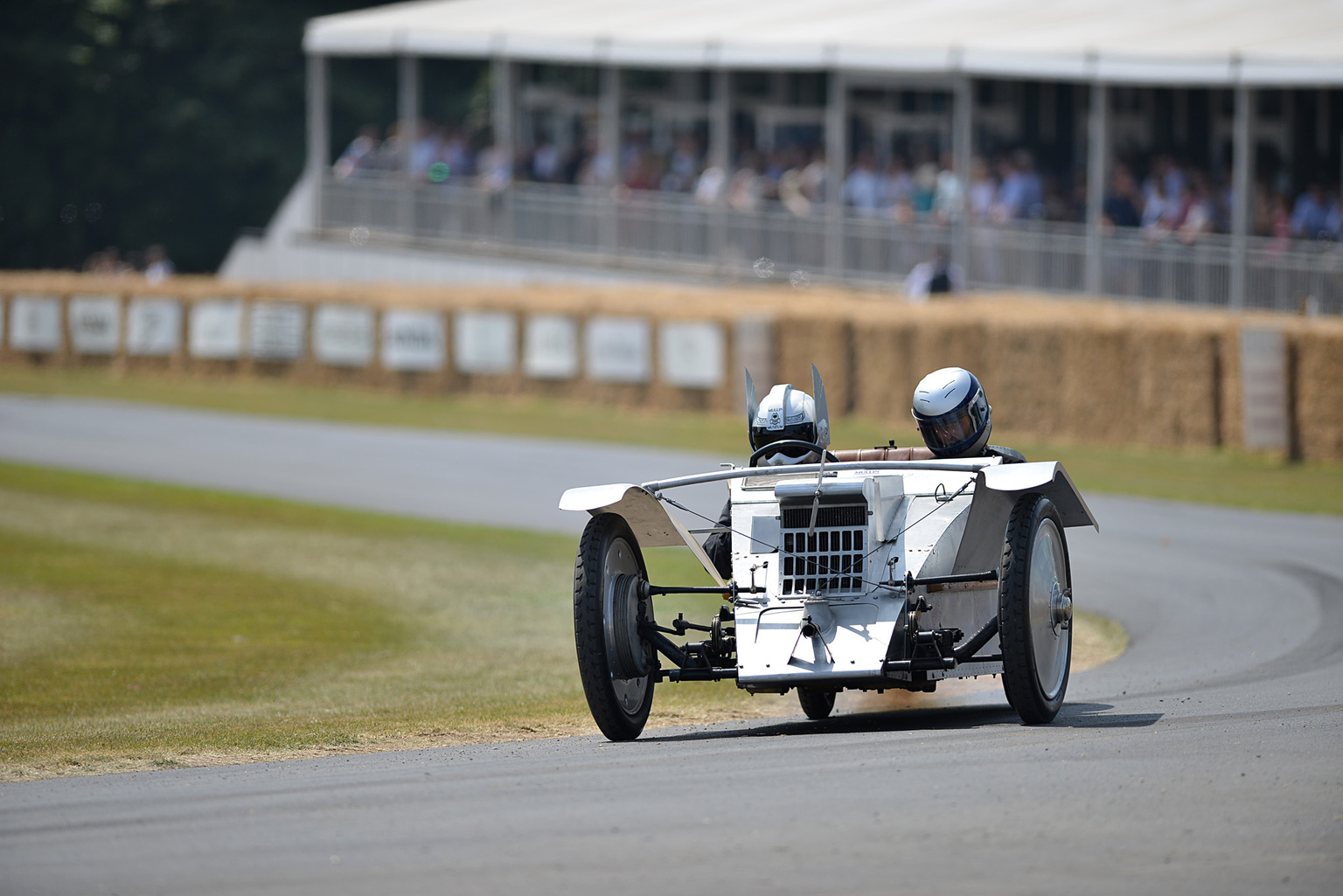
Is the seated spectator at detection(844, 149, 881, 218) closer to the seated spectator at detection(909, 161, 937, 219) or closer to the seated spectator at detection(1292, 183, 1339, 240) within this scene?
the seated spectator at detection(909, 161, 937, 219)

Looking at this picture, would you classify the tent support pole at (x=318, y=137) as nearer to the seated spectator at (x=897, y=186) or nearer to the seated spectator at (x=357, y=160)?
the seated spectator at (x=357, y=160)

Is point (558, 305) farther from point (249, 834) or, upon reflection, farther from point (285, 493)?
point (249, 834)

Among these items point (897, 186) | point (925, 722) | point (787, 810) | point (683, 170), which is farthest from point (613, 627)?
point (683, 170)

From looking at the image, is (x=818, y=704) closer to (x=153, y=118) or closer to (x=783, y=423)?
(x=783, y=423)

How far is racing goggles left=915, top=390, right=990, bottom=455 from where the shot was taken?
823 centimetres

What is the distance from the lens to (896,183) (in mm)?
29344

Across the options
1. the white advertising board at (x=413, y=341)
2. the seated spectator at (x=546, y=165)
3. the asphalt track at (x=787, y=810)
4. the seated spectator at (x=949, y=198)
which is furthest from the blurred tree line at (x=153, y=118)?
the asphalt track at (x=787, y=810)

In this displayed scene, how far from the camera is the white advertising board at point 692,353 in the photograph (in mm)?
24984

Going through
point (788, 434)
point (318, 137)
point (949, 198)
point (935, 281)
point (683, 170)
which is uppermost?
point (318, 137)

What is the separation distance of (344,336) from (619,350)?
5.66 m

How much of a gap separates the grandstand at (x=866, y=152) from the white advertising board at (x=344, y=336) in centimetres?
493

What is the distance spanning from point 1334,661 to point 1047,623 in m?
2.66

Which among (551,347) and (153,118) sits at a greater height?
(153,118)

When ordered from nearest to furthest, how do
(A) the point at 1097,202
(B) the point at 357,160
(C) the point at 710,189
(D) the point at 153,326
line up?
(A) the point at 1097,202 < (C) the point at 710,189 < (D) the point at 153,326 < (B) the point at 357,160
